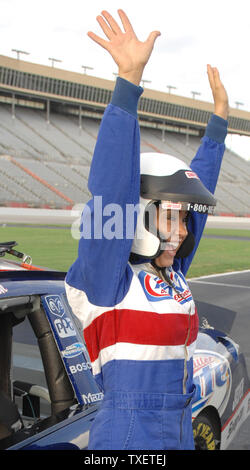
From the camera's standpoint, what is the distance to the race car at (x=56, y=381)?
2404 mm

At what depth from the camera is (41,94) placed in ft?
193

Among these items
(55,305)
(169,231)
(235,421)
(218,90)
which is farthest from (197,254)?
(169,231)

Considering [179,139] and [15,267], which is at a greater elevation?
[15,267]

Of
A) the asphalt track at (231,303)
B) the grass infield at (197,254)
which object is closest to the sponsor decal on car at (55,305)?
the asphalt track at (231,303)

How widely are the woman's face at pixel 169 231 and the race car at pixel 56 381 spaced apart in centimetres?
71

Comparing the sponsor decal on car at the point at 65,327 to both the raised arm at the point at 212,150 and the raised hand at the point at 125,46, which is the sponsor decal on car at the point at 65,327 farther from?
the raised hand at the point at 125,46

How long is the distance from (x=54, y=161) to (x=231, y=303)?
1819 inches

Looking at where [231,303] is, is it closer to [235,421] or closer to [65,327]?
[235,421]

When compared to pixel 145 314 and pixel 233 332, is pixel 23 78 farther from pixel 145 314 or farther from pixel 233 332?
pixel 145 314

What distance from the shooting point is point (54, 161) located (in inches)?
2147

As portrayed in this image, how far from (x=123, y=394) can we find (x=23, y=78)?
5898cm

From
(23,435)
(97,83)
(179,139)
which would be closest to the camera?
(23,435)

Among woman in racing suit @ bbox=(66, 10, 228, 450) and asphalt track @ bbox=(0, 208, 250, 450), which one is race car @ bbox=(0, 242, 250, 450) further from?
asphalt track @ bbox=(0, 208, 250, 450)
